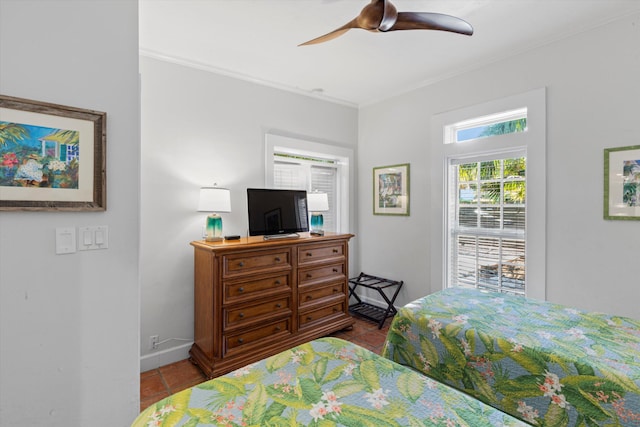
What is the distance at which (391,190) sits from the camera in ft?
12.6

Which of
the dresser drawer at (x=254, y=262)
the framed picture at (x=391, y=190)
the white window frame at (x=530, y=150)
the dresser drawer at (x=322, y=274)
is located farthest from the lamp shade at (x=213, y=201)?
the white window frame at (x=530, y=150)

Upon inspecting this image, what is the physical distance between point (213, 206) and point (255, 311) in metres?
1.00

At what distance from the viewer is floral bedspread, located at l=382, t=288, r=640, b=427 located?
51.4 inches

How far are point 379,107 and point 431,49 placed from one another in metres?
1.29

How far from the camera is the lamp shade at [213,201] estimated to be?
8.77ft

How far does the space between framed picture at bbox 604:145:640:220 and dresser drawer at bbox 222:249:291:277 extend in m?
2.60

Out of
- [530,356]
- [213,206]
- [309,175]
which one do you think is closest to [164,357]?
[213,206]

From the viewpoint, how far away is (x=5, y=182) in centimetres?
135

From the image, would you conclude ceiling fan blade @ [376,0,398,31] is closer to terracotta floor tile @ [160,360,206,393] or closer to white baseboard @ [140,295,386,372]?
terracotta floor tile @ [160,360,206,393]

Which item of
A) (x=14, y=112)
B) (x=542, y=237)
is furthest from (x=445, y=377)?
(x=14, y=112)

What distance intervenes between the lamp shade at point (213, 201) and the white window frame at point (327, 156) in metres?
0.71

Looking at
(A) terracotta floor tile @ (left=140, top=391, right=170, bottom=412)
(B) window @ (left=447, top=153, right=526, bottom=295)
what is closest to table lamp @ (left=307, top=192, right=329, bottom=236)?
(B) window @ (left=447, top=153, right=526, bottom=295)

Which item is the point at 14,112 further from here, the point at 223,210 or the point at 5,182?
the point at 223,210

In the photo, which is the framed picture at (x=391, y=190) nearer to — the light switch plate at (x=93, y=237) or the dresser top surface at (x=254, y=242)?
the dresser top surface at (x=254, y=242)
